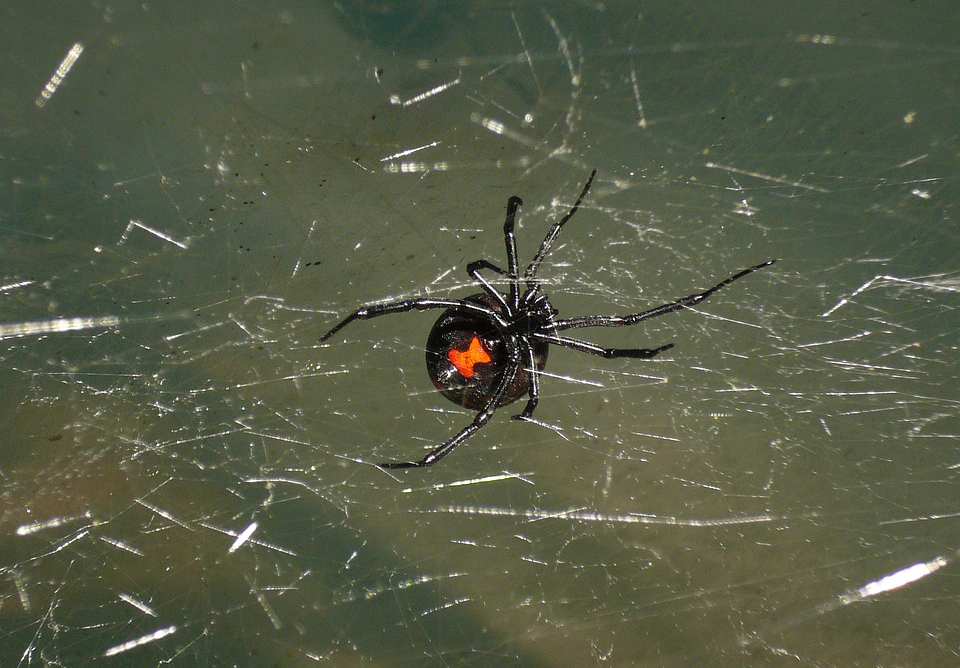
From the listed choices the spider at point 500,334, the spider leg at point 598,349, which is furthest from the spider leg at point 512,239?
the spider leg at point 598,349

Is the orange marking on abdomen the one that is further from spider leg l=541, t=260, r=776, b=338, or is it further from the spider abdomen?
spider leg l=541, t=260, r=776, b=338

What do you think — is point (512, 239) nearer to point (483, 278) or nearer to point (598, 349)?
point (483, 278)

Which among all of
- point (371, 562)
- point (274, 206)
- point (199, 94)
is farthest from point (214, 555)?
point (199, 94)

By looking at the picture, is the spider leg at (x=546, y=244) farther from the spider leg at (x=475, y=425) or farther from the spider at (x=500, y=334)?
the spider leg at (x=475, y=425)

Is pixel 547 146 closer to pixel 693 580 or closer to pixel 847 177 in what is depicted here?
pixel 847 177

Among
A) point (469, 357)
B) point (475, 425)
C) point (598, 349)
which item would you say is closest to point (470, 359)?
point (469, 357)

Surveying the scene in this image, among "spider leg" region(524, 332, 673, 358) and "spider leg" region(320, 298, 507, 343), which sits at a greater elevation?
"spider leg" region(320, 298, 507, 343)

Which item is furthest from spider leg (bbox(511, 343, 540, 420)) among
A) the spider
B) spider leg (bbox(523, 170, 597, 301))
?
spider leg (bbox(523, 170, 597, 301))
